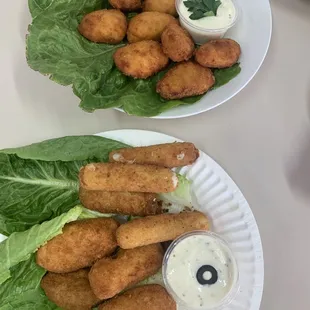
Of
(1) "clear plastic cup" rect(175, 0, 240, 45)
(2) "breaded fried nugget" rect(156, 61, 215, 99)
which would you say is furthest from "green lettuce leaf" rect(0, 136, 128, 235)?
(1) "clear plastic cup" rect(175, 0, 240, 45)

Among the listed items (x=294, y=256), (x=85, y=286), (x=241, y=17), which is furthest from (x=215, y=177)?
(x=241, y=17)

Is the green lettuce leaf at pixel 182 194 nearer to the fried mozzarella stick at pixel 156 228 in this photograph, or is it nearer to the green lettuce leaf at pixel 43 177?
→ the fried mozzarella stick at pixel 156 228

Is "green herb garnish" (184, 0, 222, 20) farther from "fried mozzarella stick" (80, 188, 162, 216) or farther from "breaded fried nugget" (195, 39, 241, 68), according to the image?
"fried mozzarella stick" (80, 188, 162, 216)

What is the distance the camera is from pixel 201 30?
5.04ft

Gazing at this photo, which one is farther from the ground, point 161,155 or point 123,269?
point 161,155

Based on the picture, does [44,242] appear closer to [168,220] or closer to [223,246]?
[168,220]

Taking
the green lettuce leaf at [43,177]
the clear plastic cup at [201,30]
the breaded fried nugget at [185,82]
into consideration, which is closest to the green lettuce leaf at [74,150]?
the green lettuce leaf at [43,177]

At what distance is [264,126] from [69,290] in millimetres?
724

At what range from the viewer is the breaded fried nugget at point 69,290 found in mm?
1297

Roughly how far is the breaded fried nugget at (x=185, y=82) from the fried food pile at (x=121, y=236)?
0.18m

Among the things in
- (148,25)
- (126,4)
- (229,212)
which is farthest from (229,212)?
(126,4)

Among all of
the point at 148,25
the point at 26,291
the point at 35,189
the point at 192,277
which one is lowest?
the point at 192,277

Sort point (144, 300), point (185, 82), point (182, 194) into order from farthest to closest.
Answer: point (185, 82), point (182, 194), point (144, 300)

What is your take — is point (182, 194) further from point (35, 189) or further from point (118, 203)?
point (35, 189)
